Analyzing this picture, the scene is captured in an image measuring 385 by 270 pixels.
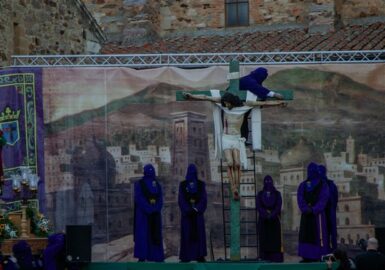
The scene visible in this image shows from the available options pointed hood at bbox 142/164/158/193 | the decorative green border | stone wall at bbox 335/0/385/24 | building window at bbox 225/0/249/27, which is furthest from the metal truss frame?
building window at bbox 225/0/249/27

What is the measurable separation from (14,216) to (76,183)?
6.71ft

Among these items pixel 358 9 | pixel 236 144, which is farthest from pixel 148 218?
pixel 358 9

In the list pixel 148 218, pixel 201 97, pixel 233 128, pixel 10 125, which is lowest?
pixel 148 218

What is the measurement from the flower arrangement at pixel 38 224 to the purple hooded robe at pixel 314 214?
328 cm

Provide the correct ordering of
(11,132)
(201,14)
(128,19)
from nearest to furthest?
(11,132) < (128,19) < (201,14)

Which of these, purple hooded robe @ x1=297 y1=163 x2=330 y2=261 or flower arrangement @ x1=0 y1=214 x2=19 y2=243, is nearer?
flower arrangement @ x1=0 y1=214 x2=19 y2=243

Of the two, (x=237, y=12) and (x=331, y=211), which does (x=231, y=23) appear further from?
(x=331, y=211)

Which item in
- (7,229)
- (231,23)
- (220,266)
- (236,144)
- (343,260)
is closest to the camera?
(343,260)

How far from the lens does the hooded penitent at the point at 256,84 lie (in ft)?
50.9

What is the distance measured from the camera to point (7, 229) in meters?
15.5

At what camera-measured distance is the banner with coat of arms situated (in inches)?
688

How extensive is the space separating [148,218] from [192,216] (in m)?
0.65

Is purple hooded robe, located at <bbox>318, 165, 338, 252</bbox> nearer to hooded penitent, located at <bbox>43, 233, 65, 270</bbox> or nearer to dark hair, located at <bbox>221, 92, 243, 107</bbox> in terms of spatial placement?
dark hair, located at <bbox>221, 92, 243, 107</bbox>

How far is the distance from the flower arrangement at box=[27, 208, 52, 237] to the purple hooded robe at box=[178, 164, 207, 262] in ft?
5.94
